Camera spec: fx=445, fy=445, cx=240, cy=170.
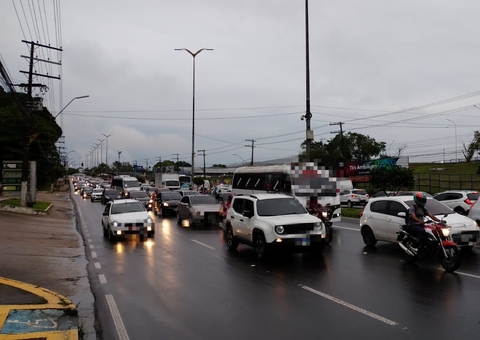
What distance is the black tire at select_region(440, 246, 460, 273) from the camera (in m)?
9.24

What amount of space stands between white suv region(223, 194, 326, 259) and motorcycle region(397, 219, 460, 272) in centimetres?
205

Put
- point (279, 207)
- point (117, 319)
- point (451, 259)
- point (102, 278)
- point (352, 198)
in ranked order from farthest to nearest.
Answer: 1. point (352, 198)
2. point (279, 207)
3. point (102, 278)
4. point (451, 259)
5. point (117, 319)

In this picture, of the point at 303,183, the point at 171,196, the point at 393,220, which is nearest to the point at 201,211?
the point at 303,183

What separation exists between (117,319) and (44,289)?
91.7 inches

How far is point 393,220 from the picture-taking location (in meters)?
12.4

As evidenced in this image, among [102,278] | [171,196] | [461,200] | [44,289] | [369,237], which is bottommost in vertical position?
[102,278]

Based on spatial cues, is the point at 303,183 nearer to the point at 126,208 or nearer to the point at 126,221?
the point at 126,208

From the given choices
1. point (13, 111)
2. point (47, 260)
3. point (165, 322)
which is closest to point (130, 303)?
point (165, 322)

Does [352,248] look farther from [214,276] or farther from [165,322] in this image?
[165,322]

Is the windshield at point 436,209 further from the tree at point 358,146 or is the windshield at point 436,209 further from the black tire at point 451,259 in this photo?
the tree at point 358,146

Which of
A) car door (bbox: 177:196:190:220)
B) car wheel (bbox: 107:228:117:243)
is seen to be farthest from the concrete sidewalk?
car door (bbox: 177:196:190:220)

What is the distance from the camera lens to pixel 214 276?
9961 mm

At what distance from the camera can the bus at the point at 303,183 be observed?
2006 cm

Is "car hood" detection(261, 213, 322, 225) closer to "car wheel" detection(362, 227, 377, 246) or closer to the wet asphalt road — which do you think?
the wet asphalt road
